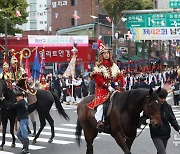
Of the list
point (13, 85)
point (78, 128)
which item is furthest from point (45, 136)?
point (78, 128)

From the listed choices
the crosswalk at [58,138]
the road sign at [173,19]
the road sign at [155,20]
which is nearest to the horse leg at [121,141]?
the crosswalk at [58,138]

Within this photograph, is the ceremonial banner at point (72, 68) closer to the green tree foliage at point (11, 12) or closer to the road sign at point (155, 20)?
the road sign at point (155, 20)

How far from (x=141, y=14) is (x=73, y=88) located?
9.40 metres

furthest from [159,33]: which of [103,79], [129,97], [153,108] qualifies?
[153,108]

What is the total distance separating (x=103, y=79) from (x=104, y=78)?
3 cm

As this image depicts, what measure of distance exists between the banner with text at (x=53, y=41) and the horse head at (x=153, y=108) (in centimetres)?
3199

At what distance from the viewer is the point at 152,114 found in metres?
9.05

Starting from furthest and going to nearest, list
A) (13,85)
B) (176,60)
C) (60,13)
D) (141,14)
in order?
(176,60)
(60,13)
(141,14)
(13,85)

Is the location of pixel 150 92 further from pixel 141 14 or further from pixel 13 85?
pixel 141 14

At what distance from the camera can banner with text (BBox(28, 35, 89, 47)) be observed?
1612 inches

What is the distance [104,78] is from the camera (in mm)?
10750

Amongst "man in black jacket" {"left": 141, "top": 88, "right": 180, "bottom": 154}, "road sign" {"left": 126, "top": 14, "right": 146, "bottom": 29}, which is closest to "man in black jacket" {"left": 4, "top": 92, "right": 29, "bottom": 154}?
"man in black jacket" {"left": 141, "top": 88, "right": 180, "bottom": 154}

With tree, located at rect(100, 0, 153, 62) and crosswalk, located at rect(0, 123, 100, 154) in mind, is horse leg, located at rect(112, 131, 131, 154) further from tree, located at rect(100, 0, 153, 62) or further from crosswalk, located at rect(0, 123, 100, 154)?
tree, located at rect(100, 0, 153, 62)

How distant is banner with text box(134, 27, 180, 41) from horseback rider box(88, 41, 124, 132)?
26188 millimetres
